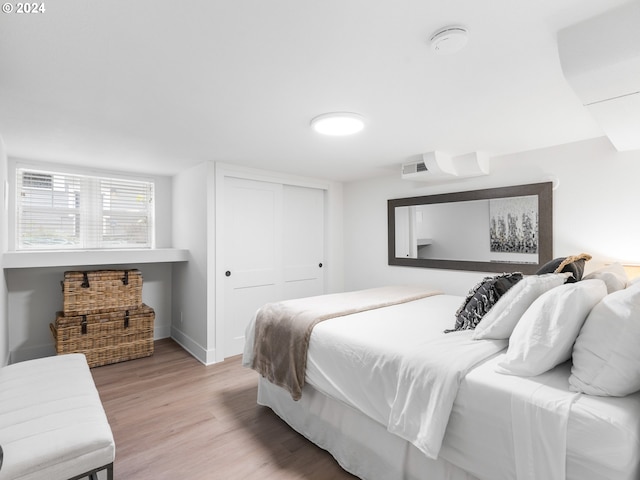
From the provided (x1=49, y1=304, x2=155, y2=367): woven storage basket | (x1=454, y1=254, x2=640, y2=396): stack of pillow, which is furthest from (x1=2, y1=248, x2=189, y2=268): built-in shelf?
(x1=454, y1=254, x2=640, y2=396): stack of pillow

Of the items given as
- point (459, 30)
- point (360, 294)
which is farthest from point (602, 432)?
point (360, 294)

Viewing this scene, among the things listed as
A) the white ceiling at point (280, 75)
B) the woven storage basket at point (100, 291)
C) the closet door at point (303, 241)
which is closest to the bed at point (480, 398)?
the white ceiling at point (280, 75)

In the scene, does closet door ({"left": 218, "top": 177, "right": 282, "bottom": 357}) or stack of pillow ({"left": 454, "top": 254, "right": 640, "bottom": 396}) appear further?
closet door ({"left": 218, "top": 177, "right": 282, "bottom": 357})

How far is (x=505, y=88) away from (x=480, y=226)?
74.8 inches

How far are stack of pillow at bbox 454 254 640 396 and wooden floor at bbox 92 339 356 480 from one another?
4.08ft

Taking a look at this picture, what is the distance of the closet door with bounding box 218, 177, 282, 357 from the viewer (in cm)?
380

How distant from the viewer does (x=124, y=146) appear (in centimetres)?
301

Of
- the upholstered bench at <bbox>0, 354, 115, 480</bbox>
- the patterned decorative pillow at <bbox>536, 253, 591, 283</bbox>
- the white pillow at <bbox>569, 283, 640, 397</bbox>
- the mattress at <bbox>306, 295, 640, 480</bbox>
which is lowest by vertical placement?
the upholstered bench at <bbox>0, 354, 115, 480</bbox>

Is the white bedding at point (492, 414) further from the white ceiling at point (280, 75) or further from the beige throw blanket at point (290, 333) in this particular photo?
the white ceiling at point (280, 75)

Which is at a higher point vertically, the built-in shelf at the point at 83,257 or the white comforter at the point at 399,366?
the built-in shelf at the point at 83,257

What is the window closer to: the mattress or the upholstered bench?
the upholstered bench

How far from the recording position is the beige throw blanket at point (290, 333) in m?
2.18

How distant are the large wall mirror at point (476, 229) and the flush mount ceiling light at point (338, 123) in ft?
5.97

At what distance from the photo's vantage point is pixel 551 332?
4.32ft
